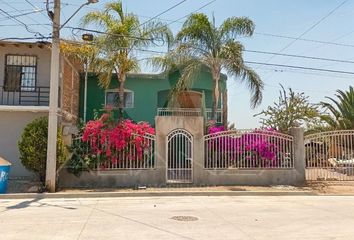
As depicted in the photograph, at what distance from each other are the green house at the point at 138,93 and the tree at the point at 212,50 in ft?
12.0

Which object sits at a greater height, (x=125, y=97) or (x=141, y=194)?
(x=125, y=97)

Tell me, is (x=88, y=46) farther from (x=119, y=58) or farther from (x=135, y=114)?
(x=135, y=114)

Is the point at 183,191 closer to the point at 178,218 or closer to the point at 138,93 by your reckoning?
the point at 178,218

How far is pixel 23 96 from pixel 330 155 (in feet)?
45.2

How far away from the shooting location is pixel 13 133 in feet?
58.9

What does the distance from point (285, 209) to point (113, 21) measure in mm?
11125

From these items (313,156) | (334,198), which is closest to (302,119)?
(313,156)

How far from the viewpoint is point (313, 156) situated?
16578 millimetres

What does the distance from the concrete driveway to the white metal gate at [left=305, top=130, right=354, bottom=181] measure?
3439 mm

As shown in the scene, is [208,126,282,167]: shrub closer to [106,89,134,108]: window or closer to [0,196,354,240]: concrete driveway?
[0,196,354,240]: concrete driveway

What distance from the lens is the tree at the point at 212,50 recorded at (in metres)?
18.1

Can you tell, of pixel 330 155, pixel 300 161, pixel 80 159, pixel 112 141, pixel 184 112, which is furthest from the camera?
pixel 184 112

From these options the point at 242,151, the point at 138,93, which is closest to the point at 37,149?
the point at 242,151

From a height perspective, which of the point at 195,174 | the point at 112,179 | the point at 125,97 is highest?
the point at 125,97
